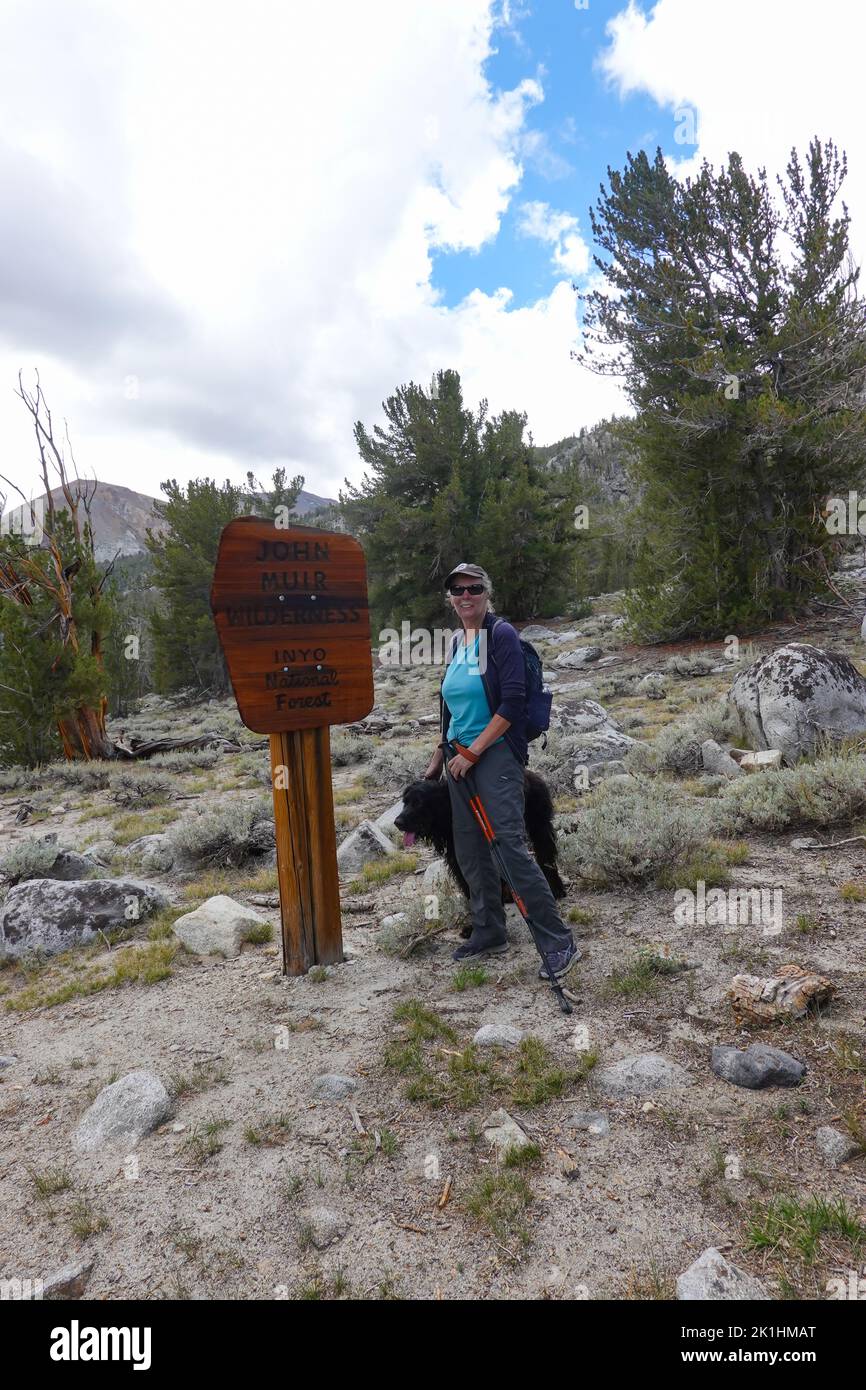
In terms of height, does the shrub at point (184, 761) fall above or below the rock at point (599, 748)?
below

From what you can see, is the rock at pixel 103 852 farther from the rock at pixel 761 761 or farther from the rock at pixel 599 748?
the rock at pixel 761 761

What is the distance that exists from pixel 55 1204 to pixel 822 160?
19342 millimetres

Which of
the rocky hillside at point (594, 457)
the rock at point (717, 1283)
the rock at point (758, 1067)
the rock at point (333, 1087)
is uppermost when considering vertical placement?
the rocky hillside at point (594, 457)

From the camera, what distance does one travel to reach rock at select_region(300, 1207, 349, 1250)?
6.93 feet

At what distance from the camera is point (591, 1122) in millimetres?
2479

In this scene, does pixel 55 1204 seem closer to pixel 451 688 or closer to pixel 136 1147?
pixel 136 1147

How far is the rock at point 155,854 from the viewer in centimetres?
625

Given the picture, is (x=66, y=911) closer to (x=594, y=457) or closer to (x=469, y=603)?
(x=469, y=603)

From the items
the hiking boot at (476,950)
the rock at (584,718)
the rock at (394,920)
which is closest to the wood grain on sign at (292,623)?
the rock at (394,920)

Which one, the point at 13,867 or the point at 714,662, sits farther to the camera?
the point at 714,662

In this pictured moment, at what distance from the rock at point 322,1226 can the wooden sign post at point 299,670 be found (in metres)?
1.78

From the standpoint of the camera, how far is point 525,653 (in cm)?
353

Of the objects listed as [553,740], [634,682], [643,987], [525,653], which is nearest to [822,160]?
[634,682]

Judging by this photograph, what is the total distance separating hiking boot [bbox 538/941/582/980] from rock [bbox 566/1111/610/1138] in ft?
2.78
